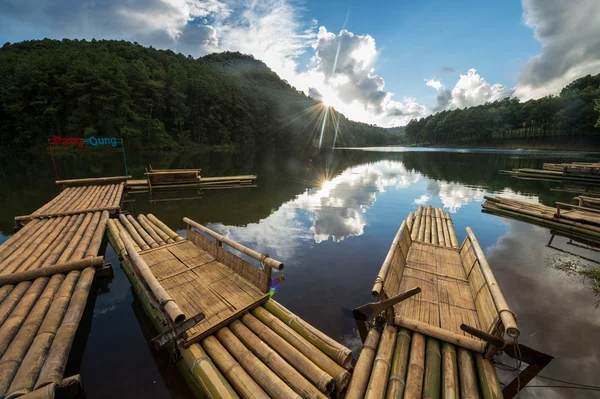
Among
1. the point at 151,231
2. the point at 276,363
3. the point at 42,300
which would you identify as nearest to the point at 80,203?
the point at 151,231

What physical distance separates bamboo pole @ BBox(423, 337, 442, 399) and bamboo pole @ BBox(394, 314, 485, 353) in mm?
213

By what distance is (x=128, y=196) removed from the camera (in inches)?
865

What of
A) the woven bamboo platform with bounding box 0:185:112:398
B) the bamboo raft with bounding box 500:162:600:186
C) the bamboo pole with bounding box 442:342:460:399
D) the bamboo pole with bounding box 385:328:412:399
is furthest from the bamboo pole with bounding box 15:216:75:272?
the bamboo raft with bounding box 500:162:600:186

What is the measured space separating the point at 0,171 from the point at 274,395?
151ft

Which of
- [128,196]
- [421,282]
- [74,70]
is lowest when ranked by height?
[128,196]

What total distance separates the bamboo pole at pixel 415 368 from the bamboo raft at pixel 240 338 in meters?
1.05

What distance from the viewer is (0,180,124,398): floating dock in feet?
13.0

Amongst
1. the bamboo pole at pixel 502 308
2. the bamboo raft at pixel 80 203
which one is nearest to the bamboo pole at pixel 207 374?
the bamboo pole at pixel 502 308

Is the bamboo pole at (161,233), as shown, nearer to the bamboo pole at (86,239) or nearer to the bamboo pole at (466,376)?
the bamboo pole at (86,239)

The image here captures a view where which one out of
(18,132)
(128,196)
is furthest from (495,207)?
(18,132)

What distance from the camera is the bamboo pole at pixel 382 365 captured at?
4.04 meters

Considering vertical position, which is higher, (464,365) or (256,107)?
(256,107)

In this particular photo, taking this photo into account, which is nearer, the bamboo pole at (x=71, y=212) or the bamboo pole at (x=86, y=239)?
the bamboo pole at (x=86, y=239)

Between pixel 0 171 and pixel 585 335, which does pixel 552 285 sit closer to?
pixel 585 335
